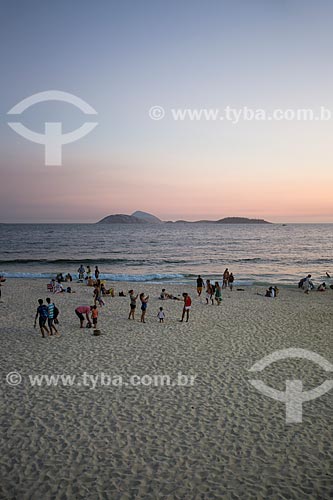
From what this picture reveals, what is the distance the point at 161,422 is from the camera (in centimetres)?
→ 808

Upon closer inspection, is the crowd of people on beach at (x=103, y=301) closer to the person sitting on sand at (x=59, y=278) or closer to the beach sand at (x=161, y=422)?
the person sitting on sand at (x=59, y=278)

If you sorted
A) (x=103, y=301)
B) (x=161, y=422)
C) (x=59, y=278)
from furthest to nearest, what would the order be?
(x=59, y=278) < (x=103, y=301) < (x=161, y=422)

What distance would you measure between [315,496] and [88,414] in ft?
16.5

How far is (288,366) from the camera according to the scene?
1151 centimetres

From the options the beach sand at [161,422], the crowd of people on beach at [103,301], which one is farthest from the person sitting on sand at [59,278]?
the beach sand at [161,422]

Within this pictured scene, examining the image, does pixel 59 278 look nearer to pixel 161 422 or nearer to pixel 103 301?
pixel 103 301

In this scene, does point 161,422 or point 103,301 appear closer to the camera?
point 161,422

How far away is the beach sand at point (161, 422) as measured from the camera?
626 cm

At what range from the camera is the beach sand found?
6262mm

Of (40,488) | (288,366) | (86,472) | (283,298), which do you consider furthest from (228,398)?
(283,298)

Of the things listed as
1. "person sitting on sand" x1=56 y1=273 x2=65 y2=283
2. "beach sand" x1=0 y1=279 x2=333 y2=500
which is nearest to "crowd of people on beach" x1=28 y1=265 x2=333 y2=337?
"person sitting on sand" x1=56 y1=273 x2=65 y2=283

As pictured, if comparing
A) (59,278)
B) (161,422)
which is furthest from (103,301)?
(161,422)

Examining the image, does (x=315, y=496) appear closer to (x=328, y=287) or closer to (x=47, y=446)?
(x=47, y=446)

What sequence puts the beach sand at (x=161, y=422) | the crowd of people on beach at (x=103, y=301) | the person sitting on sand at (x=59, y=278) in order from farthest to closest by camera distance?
the person sitting on sand at (x=59, y=278) < the crowd of people on beach at (x=103, y=301) < the beach sand at (x=161, y=422)
